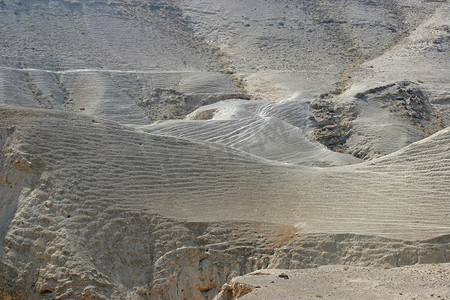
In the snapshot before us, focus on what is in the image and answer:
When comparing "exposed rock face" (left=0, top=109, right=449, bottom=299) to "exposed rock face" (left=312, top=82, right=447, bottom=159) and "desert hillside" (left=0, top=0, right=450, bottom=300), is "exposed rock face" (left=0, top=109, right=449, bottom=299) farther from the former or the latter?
"exposed rock face" (left=312, top=82, right=447, bottom=159)

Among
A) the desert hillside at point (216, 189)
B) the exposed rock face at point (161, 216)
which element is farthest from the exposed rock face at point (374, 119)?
the exposed rock face at point (161, 216)

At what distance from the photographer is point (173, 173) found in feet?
47.9

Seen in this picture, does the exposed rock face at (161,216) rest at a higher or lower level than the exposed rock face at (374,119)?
lower

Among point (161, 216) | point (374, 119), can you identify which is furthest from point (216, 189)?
point (374, 119)

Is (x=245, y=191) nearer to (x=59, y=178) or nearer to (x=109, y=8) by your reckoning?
(x=59, y=178)

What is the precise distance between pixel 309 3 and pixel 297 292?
35464 mm

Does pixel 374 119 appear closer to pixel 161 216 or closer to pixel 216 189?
pixel 216 189

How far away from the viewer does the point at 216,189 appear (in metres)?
14.4

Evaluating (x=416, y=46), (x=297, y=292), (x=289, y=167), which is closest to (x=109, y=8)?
(x=416, y=46)

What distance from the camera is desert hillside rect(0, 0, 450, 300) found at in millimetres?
11594

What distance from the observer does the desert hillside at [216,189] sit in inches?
456

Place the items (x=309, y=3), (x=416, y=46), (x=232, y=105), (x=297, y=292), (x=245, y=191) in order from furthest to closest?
(x=309, y=3)
(x=416, y=46)
(x=232, y=105)
(x=245, y=191)
(x=297, y=292)

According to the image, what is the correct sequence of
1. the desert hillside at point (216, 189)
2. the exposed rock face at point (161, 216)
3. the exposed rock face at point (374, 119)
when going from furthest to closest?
the exposed rock face at point (374, 119), the exposed rock face at point (161, 216), the desert hillside at point (216, 189)

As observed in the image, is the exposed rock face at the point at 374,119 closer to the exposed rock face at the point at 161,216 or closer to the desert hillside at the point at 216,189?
the desert hillside at the point at 216,189
